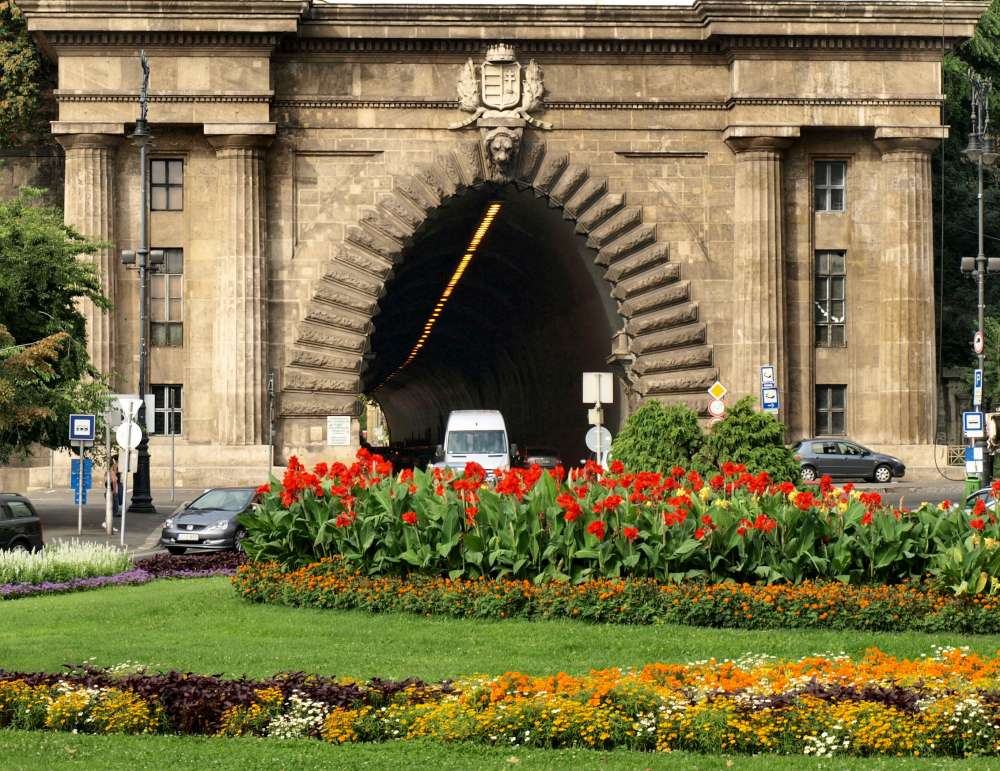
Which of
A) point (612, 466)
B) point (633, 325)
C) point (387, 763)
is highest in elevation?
point (633, 325)

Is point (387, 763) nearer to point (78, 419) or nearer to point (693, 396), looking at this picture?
point (78, 419)

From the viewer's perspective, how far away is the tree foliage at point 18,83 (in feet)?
185

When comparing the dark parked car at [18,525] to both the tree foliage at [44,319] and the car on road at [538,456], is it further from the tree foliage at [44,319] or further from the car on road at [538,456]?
the car on road at [538,456]

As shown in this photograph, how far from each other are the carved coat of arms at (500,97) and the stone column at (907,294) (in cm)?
1016

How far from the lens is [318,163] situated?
54.2 metres

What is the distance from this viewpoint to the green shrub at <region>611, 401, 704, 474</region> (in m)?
32.0

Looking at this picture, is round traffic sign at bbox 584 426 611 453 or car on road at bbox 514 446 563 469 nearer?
round traffic sign at bbox 584 426 611 453

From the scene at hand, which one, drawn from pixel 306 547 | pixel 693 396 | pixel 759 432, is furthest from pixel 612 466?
pixel 693 396

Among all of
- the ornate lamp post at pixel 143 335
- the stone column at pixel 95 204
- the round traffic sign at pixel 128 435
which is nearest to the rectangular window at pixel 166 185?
the stone column at pixel 95 204

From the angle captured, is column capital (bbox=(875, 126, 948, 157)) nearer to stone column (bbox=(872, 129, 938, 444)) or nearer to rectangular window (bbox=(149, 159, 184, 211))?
stone column (bbox=(872, 129, 938, 444))

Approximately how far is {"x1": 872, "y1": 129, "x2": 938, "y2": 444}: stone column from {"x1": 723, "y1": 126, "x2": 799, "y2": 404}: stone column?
3090 mm

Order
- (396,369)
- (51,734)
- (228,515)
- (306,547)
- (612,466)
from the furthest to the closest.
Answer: (396,369) → (228,515) → (612,466) → (306,547) → (51,734)

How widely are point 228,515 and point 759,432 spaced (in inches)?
476

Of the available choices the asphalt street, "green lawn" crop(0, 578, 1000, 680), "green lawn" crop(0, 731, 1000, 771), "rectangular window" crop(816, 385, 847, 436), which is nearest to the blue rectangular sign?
the asphalt street
